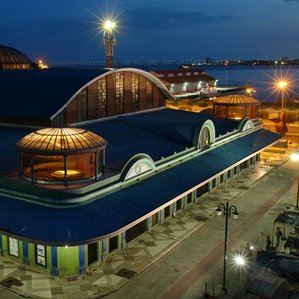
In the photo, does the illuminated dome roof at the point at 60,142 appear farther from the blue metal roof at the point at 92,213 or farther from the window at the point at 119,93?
the window at the point at 119,93

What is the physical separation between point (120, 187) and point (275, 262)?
10954mm

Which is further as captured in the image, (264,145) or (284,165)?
(284,165)

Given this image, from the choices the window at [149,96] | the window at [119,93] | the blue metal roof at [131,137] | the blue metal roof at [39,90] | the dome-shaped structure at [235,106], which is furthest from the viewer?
the dome-shaped structure at [235,106]

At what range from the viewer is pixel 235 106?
56.9 m

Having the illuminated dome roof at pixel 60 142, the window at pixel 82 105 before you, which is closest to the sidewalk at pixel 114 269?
the illuminated dome roof at pixel 60 142

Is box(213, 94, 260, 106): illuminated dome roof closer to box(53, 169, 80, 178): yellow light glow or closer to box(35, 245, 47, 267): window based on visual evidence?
box(53, 169, 80, 178): yellow light glow

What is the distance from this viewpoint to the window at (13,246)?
91.4 feet

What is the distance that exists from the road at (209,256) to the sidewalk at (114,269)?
2.20 ft

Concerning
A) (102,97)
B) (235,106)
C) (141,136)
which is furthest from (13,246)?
(235,106)

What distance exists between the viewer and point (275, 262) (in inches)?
976

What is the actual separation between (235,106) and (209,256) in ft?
102

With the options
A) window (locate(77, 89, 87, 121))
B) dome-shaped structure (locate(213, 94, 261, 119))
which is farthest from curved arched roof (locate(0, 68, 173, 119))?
dome-shaped structure (locate(213, 94, 261, 119))

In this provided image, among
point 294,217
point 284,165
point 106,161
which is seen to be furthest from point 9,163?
point 284,165

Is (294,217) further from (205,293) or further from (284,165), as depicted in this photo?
(284,165)
